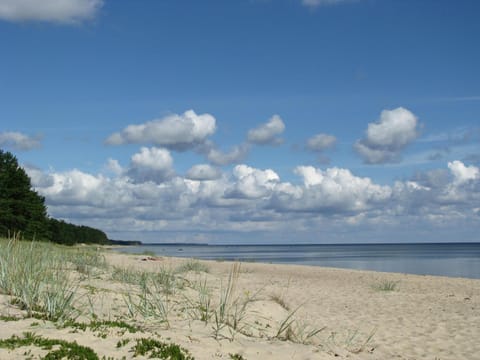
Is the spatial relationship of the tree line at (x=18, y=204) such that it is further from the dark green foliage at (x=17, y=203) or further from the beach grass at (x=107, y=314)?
the beach grass at (x=107, y=314)

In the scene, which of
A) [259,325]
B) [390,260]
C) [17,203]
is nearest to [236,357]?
[259,325]

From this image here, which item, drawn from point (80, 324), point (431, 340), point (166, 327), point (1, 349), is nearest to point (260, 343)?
point (166, 327)

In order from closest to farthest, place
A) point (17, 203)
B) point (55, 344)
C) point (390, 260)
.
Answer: point (55, 344), point (17, 203), point (390, 260)

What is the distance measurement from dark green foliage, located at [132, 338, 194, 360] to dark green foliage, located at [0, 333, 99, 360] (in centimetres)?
60

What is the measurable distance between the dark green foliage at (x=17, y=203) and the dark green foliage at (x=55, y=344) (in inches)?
1518

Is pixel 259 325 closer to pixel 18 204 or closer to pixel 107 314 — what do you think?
pixel 107 314

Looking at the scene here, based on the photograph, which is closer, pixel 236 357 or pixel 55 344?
pixel 55 344

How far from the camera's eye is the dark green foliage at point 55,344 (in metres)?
6.02

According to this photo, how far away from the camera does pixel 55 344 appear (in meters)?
6.44

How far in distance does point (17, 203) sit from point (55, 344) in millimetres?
41265

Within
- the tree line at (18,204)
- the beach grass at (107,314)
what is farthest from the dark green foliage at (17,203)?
the beach grass at (107,314)

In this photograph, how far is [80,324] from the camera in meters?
7.47

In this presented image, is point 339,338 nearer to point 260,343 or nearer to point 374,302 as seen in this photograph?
point 260,343

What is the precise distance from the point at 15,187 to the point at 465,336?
41799mm
